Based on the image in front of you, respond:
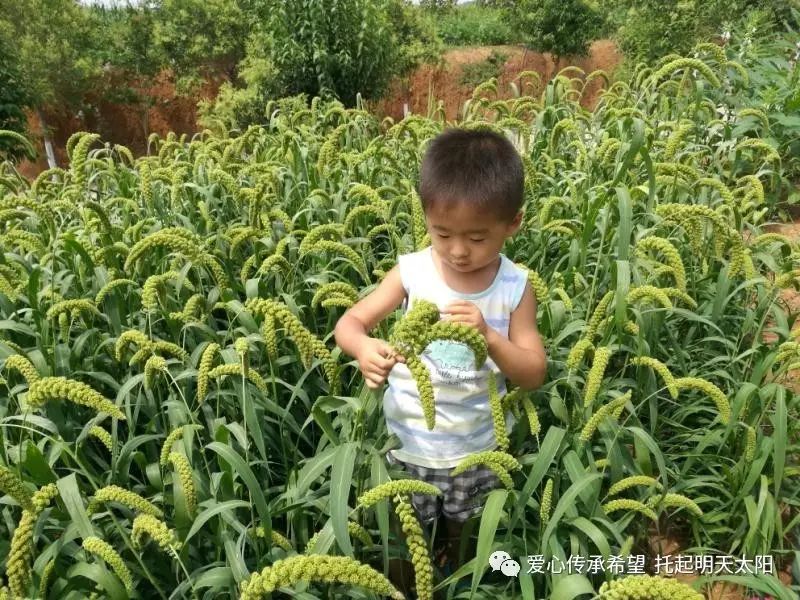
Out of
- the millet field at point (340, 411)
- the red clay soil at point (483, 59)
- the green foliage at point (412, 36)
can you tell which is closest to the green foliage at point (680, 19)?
the red clay soil at point (483, 59)

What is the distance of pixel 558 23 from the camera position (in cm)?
1867

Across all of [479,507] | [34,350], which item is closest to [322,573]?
[479,507]

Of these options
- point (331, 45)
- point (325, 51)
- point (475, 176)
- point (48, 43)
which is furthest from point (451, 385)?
point (48, 43)

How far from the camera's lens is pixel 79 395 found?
4.01 feet

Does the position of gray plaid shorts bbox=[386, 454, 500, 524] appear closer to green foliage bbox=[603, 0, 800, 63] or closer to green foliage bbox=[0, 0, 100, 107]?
green foliage bbox=[603, 0, 800, 63]

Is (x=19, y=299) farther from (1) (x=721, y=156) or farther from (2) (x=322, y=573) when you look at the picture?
(1) (x=721, y=156)

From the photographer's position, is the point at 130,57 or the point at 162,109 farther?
the point at 162,109

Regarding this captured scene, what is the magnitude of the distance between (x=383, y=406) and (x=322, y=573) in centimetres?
98

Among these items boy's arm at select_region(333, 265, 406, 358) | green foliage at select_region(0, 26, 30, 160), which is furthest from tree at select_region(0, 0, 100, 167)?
boy's arm at select_region(333, 265, 406, 358)

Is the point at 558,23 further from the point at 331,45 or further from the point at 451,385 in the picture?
the point at 451,385

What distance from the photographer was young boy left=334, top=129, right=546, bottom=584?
4.80ft

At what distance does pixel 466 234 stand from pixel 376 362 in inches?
15.8

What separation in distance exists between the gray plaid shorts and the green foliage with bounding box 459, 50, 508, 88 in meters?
20.3

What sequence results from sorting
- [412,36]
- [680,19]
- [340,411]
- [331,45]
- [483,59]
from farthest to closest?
1. [483,59]
2. [412,36]
3. [680,19]
4. [331,45]
5. [340,411]
